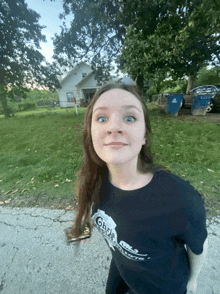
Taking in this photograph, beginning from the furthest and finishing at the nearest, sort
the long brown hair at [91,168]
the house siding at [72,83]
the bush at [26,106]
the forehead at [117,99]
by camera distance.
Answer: the bush at [26,106] < the house siding at [72,83] < the long brown hair at [91,168] < the forehead at [117,99]

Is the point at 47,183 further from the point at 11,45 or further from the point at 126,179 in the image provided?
the point at 11,45

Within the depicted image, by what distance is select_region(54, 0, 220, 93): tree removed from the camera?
524 centimetres

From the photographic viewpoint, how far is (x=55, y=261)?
5.57 feet

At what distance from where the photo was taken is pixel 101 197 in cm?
103

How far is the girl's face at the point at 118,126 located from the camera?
2.64 feet

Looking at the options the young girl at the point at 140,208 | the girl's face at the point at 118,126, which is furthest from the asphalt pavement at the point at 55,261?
the girl's face at the point at 118,126

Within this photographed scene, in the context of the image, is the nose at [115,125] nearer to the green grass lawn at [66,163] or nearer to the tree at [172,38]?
the green grass lawn at [66,163]

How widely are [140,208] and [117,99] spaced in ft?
2.09

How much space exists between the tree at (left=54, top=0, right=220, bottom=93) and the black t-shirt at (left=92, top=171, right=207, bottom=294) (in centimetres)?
619

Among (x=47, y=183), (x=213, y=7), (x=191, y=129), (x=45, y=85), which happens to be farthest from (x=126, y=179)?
(x=45, y=85)

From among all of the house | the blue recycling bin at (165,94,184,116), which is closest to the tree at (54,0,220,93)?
the blue recycling bin at (165,94,184,116)

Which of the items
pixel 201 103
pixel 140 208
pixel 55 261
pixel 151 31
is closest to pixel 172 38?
pixel 151 31

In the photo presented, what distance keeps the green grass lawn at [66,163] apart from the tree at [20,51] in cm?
670

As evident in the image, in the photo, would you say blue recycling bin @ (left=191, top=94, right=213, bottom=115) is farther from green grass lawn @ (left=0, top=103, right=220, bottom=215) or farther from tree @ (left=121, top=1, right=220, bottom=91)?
green grass lawn @ (left=0, top=103, right=220, bottom=215)
